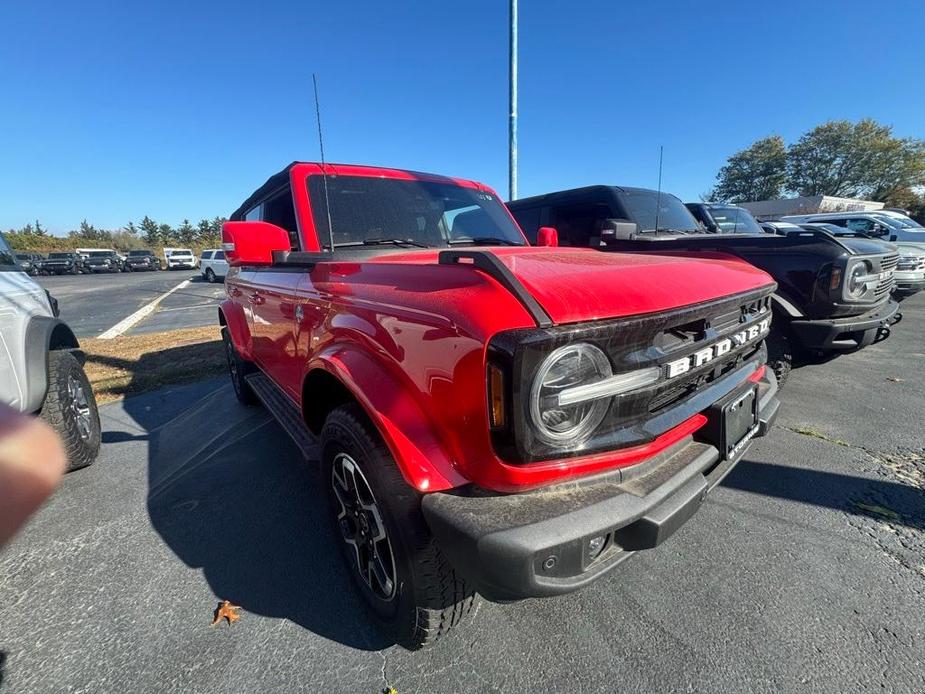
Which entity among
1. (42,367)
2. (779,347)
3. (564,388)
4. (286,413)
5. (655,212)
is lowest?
(286,413)

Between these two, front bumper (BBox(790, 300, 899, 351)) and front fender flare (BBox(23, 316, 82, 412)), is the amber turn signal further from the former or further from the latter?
front bumper (BBox(790, 300, 899, 351))

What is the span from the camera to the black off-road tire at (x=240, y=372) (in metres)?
4.15

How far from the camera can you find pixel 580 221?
19.1 feet

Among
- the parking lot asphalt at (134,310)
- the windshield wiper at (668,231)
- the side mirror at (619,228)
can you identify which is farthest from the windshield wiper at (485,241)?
the parking lot asphalt at (134,310)

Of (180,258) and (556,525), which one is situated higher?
(180,258)

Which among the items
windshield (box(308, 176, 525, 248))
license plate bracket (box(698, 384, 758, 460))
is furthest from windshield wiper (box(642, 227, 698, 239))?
license plate bracket (box(698, 384, 758, 460))

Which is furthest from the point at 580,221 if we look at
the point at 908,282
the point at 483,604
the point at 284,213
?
the point at 908,282

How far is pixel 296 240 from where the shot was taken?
100 inches

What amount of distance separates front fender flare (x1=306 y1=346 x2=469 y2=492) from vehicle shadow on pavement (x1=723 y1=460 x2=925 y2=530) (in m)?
2.29

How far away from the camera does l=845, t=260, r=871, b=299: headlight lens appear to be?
A: 11.0 feet

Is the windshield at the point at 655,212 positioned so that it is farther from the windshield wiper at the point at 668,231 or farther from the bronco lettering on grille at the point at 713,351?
the bronco lettering on grille at the point at 713,351

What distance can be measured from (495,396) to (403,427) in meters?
0.38

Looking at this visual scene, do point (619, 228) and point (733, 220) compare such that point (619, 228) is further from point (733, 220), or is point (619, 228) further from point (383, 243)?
point (733, 220)

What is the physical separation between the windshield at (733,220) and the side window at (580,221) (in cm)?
262
